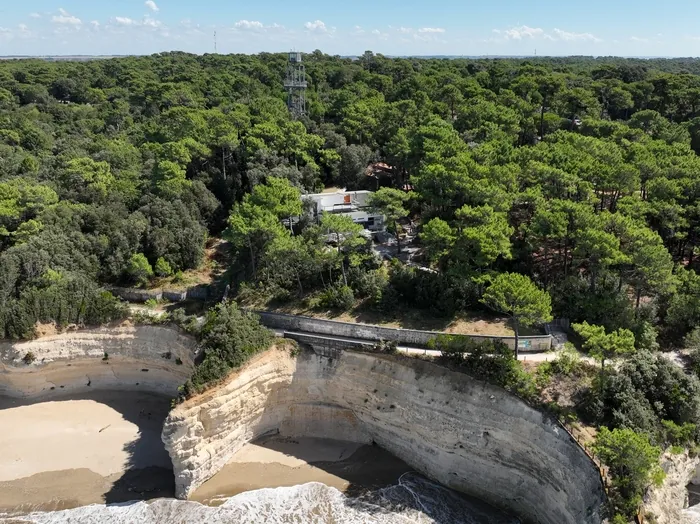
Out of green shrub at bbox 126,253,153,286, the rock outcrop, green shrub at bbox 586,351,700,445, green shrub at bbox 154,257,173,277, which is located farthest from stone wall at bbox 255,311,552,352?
green shrub at bbox 126,253,153,286

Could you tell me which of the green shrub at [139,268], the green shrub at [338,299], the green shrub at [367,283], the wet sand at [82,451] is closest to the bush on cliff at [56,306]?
the green shrub at [139,268]

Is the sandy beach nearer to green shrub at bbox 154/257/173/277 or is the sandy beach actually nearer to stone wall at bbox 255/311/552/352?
stone wall at bbox 255/311/552/352

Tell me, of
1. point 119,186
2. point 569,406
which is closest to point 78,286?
point 119,186

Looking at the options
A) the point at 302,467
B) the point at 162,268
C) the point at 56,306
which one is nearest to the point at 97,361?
the point at 56,306

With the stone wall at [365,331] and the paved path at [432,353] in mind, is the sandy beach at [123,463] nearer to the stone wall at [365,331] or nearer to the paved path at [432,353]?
the paved path at [432,353]

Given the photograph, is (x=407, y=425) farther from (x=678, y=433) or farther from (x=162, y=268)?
(x=162, y=268)
